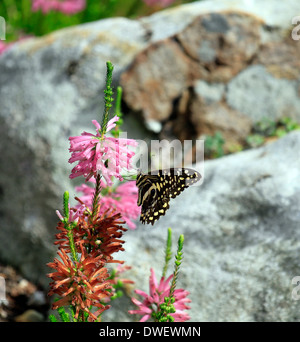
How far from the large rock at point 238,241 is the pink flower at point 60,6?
169 inches

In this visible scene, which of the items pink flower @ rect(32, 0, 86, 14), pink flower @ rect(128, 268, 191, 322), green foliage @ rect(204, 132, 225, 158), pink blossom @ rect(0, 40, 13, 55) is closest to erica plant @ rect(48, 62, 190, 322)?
pink flower @ rect(128, 268, 191, 322)

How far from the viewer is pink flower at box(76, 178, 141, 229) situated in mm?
2193

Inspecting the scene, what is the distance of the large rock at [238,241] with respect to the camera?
107 inches

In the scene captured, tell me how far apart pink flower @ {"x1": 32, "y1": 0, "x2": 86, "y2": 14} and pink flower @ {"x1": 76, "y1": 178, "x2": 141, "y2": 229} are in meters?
4.97

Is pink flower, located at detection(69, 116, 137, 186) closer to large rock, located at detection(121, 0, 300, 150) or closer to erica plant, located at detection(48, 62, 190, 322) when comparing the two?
erica plant, located at detection(48, 62, 190, 322)

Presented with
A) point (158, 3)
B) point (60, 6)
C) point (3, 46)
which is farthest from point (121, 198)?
point (158, 3)

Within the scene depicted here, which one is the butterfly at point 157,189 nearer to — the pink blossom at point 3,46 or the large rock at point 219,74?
the large rock at point 219,74

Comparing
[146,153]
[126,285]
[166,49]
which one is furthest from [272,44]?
[126,285]

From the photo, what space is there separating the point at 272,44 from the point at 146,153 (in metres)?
1.74

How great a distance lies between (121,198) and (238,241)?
3.37 ft

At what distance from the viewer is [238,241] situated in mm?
2963

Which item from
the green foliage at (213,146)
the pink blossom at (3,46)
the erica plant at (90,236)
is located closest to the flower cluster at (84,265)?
the erica plant at (90,236)

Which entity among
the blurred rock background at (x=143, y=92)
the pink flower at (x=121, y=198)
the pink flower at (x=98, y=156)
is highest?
the blurred rock background at (x=143, y=92)

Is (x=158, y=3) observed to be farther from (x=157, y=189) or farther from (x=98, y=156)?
(x=98, y=156)
